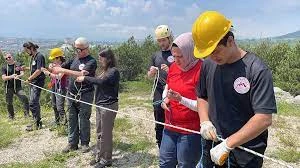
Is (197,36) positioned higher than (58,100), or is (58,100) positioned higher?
(197,36)

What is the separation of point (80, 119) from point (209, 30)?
4706 mm

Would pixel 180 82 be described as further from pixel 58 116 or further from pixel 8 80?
pixel 8 80

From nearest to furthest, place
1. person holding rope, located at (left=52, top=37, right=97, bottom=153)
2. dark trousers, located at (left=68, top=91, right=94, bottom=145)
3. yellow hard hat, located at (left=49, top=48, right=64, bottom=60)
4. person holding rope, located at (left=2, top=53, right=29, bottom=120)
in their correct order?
1. person holding rope, located at (left=52, top=37, right=97, bottom=153)
2. dark trousers, located at (left=68, top=91, right=94, bottom=145)
3. yellow hard hat, located at (left=49, top=48, right=64, bottom=60)
4. person holding rope, located at (left=2, top=53, right=29, bottom=120)

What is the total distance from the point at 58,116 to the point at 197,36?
23.1 feet

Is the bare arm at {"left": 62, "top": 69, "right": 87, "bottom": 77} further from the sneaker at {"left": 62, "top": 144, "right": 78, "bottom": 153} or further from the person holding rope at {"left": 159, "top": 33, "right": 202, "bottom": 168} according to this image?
the person holding rope at {"left": 159, "top": 33, "right": 202, "bottom": 168}

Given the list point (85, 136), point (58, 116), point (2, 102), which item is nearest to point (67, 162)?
point (85, 136)

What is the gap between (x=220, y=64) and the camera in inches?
111

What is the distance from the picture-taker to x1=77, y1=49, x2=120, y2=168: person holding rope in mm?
5953

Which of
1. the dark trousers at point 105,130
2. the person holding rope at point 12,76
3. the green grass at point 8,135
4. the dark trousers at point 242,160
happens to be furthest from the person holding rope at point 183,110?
the person holding rope at point 12,76

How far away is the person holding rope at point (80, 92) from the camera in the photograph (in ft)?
21.4

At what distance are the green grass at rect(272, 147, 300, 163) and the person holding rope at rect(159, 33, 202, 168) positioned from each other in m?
3.20

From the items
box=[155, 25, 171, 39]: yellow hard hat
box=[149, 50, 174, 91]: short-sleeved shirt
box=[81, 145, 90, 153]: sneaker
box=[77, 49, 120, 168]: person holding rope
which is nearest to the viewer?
box=[155, 25, 171, 39]: yellow hard hat

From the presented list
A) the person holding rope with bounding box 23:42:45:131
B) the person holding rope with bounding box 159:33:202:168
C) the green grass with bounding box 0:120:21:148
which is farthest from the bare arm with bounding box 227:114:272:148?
the person holding rope with bounding box 23:42:45:131

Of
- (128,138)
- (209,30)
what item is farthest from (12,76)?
(209,30)
